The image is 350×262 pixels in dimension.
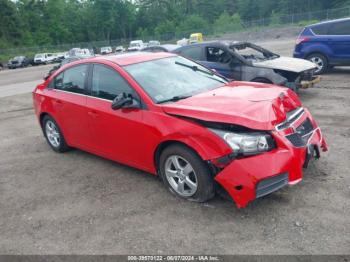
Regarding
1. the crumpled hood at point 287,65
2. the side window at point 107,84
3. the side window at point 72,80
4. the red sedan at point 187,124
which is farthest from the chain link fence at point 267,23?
the side window at point 107,84

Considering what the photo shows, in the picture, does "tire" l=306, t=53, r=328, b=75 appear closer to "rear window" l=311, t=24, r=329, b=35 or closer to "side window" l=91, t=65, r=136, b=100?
"rear window" l=311, t=24, r=329, b=35

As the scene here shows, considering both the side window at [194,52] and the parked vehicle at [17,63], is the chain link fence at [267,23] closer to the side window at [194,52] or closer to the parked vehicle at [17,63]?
the parked vehicle at [17,63]

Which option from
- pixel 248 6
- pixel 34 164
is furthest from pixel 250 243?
pixel 248 6

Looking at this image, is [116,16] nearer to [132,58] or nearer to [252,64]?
[252,64]

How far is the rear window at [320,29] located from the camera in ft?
36.1

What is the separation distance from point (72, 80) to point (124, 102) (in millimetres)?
1694

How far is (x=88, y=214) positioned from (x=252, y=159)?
79.1 inches

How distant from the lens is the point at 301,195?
4.04 metres

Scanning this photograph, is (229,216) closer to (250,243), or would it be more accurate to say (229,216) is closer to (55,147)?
(250,243)

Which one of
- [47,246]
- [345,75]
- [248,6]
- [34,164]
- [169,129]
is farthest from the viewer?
[248,6]

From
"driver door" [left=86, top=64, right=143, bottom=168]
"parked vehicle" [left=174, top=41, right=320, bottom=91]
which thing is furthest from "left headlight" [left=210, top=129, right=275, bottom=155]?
"parked vehicle" [left=174, top=41, right=320, bottom=91]

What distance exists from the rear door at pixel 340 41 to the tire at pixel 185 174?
8.63 metres

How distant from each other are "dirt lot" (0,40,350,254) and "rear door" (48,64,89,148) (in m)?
0.53

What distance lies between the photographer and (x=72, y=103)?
5438 mm
